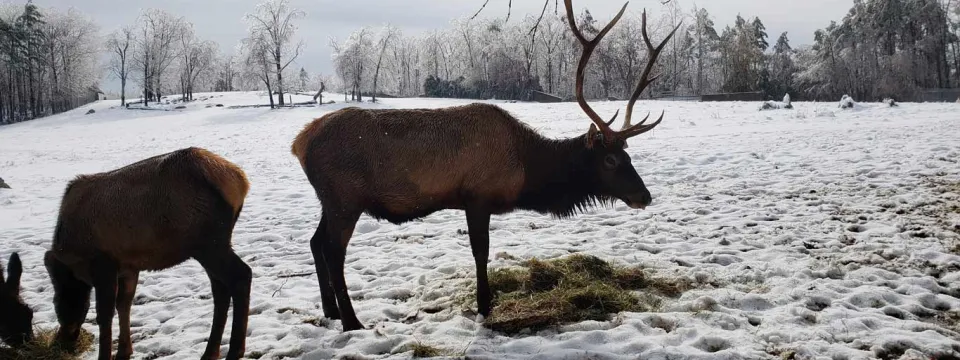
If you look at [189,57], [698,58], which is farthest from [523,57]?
[189,57]

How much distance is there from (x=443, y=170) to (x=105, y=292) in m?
2.67

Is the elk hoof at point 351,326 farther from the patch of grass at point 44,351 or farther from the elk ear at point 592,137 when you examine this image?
the elk ear at point 592,137

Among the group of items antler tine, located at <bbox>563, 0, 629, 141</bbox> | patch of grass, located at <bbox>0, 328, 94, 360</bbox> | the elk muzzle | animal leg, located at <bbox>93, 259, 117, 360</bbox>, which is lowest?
patch of grass, located at <bbox>0, 328, 94, 360</bbox>

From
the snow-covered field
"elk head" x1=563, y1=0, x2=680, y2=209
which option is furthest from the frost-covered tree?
"elk head" x1=563, y1=0, x2=680, y2=209

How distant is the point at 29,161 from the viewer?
21766 millimetres

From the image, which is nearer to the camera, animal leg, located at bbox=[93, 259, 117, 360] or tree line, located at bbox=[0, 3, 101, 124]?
animal leg, located at bbox=[93, 259, 117, 360]

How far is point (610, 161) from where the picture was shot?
17.7ft

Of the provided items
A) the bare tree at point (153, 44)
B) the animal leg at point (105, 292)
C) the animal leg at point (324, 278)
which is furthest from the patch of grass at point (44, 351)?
the bare tree at point (153, 44)

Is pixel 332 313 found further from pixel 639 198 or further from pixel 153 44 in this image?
pixel 153 44

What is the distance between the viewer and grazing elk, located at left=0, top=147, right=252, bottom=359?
407 cm

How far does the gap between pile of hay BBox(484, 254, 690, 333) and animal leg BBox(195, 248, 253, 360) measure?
188 centimetres

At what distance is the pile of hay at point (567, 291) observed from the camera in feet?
15.1

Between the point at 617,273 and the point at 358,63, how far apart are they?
5808cm

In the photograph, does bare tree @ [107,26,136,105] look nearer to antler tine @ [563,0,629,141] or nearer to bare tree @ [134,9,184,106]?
bare tree @ [134,9,184,106]
